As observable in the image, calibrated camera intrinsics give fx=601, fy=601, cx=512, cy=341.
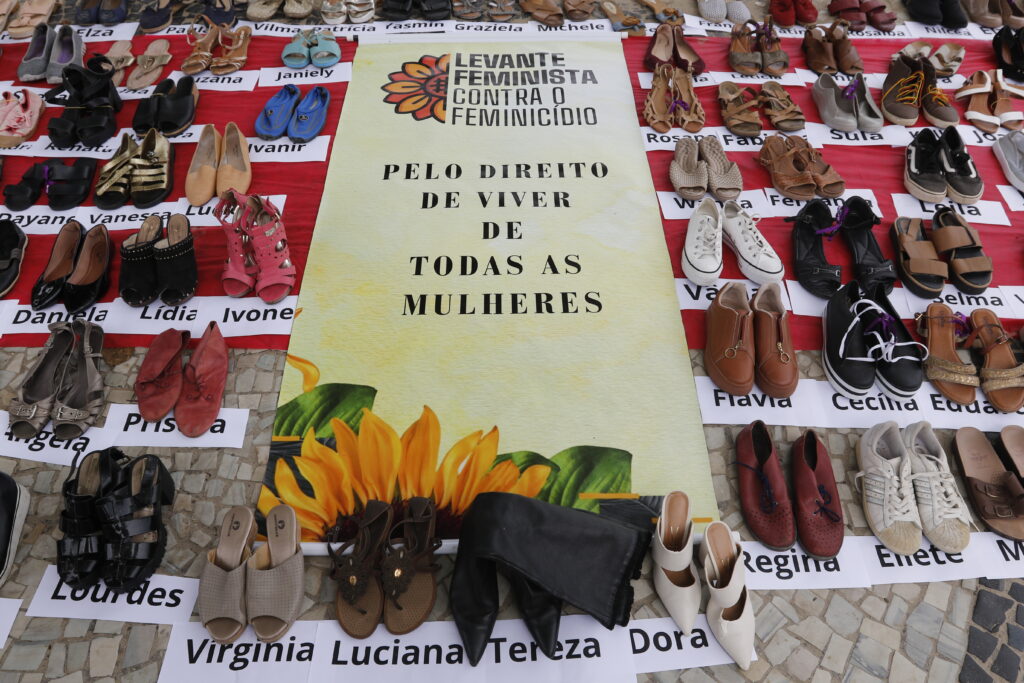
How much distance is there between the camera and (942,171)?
3.36 meters

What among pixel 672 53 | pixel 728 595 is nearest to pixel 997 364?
pixel 728 595

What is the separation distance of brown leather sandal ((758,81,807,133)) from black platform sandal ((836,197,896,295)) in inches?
32.0

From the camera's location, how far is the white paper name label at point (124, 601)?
2055 mm

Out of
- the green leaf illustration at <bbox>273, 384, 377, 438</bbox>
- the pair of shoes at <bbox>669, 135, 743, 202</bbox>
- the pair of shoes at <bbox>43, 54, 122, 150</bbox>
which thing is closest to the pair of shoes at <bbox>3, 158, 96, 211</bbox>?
the pair of shoes at <bbox>43, 54, 122, 150</bbox>

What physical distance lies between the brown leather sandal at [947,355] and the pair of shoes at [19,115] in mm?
4925

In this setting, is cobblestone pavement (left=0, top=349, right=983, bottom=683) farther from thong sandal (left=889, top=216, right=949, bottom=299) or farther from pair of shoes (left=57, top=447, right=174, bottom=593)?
thong sandal (left=889, top=216, right=949, bottom=299)

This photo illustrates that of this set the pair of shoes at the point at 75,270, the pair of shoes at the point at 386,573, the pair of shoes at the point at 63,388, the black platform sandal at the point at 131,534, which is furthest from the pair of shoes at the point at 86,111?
Answer: the pair of shoes at the point at 386,573

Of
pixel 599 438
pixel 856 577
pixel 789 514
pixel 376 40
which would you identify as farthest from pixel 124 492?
pixel 376 40

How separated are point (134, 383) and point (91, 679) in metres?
1.16

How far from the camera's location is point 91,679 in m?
1.95

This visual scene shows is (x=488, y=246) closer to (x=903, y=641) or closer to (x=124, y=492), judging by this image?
(x=124, y=492)

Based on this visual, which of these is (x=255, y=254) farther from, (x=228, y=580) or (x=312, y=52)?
(x=312, y=52)

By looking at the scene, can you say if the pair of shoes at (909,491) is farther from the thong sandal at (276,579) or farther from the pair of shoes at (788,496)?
the thong sandal at (276,579)

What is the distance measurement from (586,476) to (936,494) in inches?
51.7
